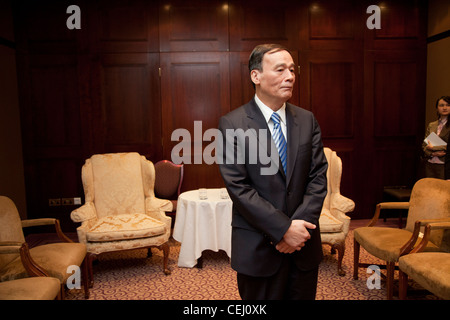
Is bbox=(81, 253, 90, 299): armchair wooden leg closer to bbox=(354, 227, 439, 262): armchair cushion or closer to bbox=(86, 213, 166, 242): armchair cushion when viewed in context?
bbox=(86, 213, 166, 242): armchair cushion

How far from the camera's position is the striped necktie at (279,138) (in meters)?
1.56

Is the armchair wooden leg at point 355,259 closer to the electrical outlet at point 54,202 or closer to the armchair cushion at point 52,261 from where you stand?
the armchair cushion at point 52,261

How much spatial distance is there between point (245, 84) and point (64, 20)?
253cm

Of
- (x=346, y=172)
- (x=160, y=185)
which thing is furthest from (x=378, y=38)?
(x=160, y=185)

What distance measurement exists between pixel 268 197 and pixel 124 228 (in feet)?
7.29

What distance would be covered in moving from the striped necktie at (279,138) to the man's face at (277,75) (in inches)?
3.1

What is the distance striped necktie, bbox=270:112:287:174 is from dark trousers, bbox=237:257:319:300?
41 cm

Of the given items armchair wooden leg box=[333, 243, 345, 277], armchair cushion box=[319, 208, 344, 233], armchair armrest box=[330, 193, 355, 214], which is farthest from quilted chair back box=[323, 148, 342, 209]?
armchair wooden leg box=[333, 243, 345, 277]

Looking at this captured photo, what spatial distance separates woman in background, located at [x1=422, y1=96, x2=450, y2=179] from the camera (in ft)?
14.8

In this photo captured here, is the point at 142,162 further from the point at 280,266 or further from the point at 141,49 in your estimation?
the point at 280,266

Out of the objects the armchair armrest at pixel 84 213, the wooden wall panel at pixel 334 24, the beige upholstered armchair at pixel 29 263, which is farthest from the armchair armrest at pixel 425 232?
the wooden wall panel at pixel 334 24

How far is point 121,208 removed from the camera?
3.99m

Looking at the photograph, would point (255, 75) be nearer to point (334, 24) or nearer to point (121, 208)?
point (121, 208)

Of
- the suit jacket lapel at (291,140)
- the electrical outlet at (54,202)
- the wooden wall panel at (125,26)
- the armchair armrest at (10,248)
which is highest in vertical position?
the wooden wall panel at (125,26)
